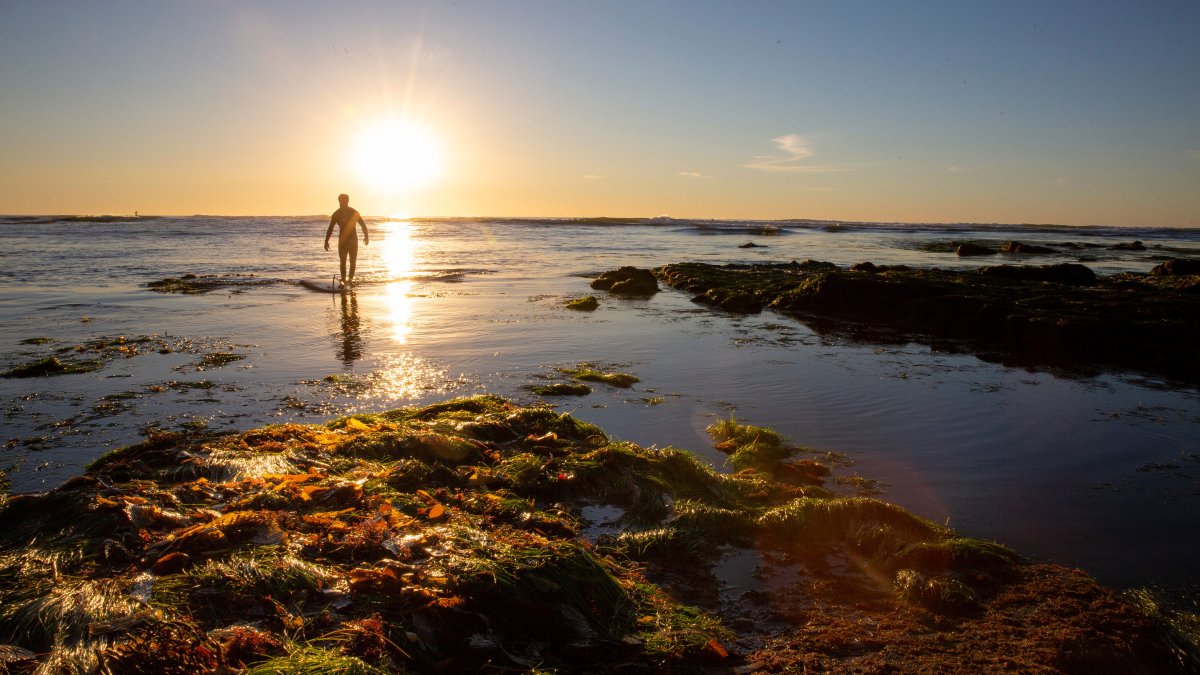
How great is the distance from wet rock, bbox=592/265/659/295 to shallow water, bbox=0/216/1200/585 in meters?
2.79

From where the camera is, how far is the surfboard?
17661 millimetres

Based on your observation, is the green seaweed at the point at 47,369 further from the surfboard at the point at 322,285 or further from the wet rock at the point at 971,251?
the wet rock at the point at 971,251

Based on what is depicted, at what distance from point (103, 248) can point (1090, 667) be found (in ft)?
132

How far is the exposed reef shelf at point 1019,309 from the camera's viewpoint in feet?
33.2

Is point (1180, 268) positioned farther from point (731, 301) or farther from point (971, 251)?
point (971, 251)

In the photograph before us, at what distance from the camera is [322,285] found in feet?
62.0

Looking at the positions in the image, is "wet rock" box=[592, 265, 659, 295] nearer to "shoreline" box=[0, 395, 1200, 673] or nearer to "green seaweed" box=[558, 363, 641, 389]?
"green seaweed" box=[558, 363, 641, 389]

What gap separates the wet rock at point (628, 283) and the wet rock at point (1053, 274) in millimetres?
10092

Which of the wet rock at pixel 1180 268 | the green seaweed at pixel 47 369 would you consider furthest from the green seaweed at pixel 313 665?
the wet rock at pixel 1180 268

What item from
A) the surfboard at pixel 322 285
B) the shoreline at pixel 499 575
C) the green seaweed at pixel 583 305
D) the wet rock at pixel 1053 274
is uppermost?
the wet rock at pixel 1053 274

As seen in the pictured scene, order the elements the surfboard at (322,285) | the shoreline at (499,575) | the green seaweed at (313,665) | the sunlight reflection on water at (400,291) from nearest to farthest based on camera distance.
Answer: the green seaweed at (313,665)
the shoreline at (499,575)
the sunlight reflection on water at (400,291)
the surfboard at (322,285)

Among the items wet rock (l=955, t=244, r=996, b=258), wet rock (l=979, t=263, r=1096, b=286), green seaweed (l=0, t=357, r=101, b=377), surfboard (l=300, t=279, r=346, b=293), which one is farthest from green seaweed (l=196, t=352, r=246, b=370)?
wet rock (l=955, t=244, r=996, b=258)

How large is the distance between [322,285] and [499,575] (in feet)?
58.2

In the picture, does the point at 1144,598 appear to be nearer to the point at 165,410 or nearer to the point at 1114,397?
the point at 1114,397
